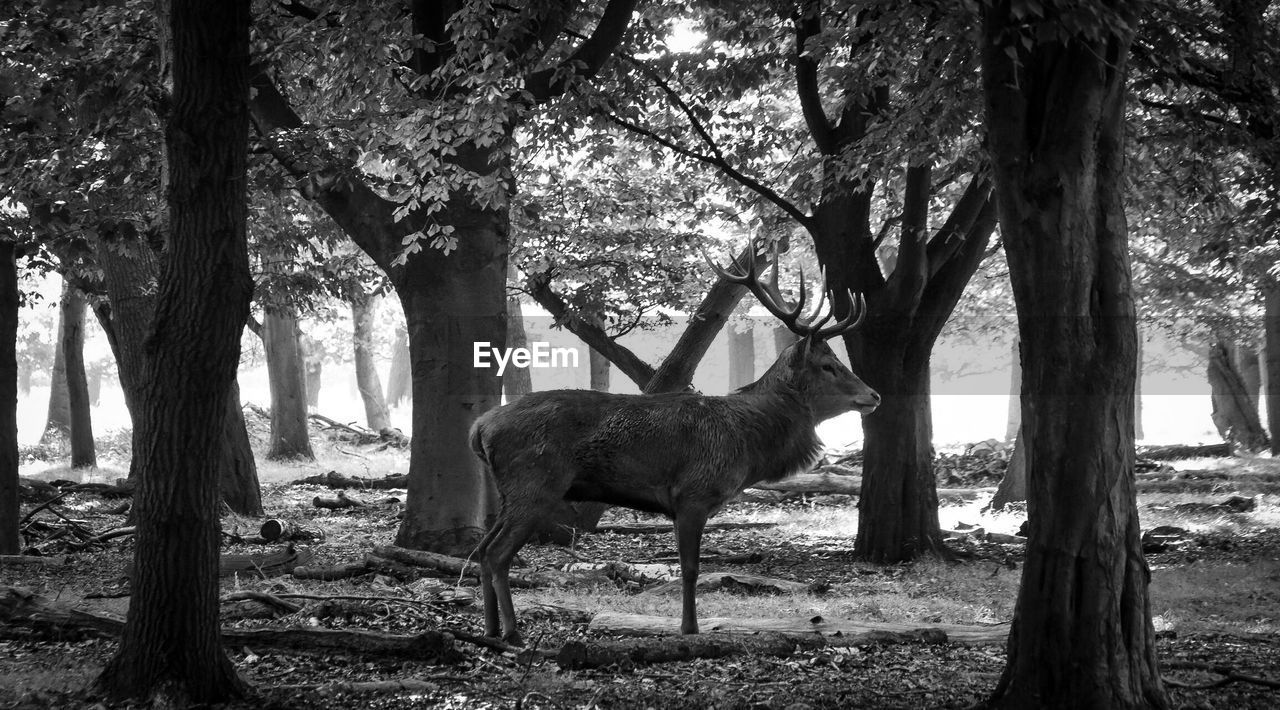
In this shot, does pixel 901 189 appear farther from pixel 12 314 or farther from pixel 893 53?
pixel 12 314

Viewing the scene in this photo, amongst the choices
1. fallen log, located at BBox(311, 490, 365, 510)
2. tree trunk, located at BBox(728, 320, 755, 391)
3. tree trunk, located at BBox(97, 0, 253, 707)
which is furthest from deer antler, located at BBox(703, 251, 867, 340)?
tree trunk, located at BBox(728, 320, 755, 391)

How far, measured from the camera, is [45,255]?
38.8 feet

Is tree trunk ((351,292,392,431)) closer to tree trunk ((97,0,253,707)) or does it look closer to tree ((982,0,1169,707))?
tree trunk ((97,0,253,707))

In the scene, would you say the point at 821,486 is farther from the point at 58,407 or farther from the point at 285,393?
the point at 58,407

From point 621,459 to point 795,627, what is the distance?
178cm

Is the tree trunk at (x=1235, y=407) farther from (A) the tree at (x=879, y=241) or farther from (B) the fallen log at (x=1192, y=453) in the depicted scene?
(A) the tree at (x=879, y=241)

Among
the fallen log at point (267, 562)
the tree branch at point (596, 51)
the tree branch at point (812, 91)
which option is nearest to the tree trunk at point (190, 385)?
the fallen log at point (267, 562)

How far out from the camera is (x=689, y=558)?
8.58 m

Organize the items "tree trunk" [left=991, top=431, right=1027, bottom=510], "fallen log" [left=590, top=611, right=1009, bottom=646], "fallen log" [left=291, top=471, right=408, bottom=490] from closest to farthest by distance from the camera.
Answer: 1. "fallen log" [left=590, top=611, right=1009, bottom=646]
2. "tree trunk" [left=991, top=431, right=1027, bottom=510]
3. "fallen log" [left=291, top=471, right=408, bottom=490]

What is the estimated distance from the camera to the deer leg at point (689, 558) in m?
8.02

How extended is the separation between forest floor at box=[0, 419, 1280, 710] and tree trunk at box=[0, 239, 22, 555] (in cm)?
55

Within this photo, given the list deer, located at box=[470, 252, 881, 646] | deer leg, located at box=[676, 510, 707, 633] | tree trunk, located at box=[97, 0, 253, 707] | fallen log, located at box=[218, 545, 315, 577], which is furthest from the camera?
fallen log, located at box=[218, 545, 315, 577]

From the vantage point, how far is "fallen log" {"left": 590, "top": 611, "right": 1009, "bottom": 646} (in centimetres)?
786

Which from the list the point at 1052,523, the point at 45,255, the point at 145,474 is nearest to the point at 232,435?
the point at 45,255
